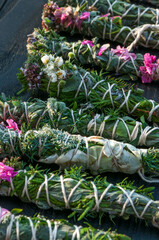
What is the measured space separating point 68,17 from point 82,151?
4.94 ft

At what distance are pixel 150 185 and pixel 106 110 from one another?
0.65 m

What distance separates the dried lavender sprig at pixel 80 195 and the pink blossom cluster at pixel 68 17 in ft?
5.32

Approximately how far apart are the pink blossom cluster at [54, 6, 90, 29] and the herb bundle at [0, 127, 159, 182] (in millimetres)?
1357

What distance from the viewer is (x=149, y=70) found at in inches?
124

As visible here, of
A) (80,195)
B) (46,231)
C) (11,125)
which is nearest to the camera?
(46,231)

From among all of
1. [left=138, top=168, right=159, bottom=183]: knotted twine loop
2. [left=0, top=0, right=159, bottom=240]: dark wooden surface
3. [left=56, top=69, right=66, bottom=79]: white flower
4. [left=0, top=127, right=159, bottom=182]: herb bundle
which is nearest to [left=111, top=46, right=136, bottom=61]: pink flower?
[left=0, top=0, right=159, bottom=240]: dark wooden surface

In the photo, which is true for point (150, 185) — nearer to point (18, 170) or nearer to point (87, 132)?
point (87, 132)

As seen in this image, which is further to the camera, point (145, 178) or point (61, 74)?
point (61, 74)

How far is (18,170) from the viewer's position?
2520mm

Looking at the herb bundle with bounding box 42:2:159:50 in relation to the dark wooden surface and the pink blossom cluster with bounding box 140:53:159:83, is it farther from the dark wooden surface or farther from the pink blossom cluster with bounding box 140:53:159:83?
the pink blossom cluster with bounding box 140:53:159:83

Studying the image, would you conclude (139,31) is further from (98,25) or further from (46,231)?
(46,231)

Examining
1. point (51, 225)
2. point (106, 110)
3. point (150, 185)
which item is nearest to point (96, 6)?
point (106, 110)

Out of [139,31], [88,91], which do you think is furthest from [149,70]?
[88,91]

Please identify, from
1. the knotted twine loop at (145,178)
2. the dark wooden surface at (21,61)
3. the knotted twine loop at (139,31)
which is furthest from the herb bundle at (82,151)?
the knotted twine loop at (139,31)
